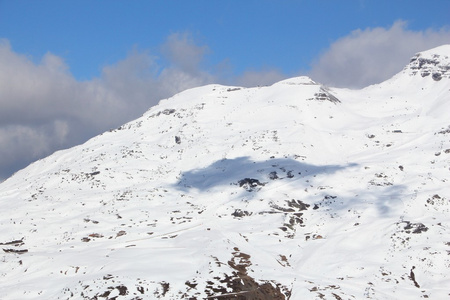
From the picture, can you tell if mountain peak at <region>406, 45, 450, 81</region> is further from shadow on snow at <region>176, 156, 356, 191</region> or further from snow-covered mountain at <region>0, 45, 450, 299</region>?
shadow on snow at <region>176, 156, 356, 191</region>

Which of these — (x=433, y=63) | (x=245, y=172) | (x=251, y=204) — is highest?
(x=433, y=63)

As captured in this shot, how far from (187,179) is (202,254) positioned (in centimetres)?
3337

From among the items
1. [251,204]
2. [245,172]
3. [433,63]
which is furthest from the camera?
[433,63]

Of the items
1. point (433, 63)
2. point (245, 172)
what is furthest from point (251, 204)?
point (433, 63)

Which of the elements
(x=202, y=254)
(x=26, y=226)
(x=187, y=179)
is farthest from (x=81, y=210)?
(x=202, y=254)

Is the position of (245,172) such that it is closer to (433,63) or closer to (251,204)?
(251,204)

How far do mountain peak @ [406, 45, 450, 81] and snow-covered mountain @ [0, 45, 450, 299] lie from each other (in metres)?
0.89

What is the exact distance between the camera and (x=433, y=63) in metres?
104

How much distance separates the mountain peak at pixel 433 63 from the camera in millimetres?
98450

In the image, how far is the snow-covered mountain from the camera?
1020 inches

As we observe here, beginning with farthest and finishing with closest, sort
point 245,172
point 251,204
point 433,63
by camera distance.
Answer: point 433,63 → point 245,172 → point 251,204

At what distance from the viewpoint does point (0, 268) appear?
27.9 metres

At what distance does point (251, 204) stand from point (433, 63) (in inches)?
3112

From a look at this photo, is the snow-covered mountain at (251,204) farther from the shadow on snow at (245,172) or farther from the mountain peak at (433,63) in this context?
the mountain peak at (433,63)
